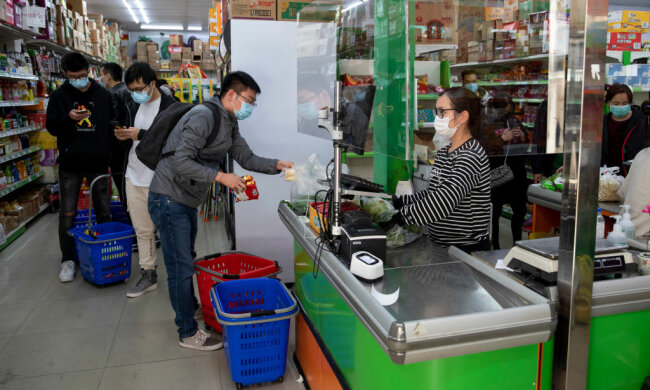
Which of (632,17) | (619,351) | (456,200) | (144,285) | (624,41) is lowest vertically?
(144,285)

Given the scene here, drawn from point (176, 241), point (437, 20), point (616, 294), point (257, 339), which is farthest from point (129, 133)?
point (616, 294)

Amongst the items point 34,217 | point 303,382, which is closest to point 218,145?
point 303,382

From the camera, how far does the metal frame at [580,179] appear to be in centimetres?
157

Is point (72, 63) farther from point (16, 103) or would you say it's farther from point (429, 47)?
point (429, 47)

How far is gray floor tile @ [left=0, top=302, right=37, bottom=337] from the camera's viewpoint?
3707 mm

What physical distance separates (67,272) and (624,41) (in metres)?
7.63

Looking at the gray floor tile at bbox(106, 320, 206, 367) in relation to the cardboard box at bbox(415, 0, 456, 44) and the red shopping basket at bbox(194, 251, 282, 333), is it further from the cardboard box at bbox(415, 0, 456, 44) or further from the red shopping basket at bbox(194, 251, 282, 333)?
the cardboard box at bbox(415, 0, 456, 44)

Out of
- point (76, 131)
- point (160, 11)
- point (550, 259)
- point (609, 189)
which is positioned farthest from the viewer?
point (160, 11)

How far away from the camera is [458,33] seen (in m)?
2.19

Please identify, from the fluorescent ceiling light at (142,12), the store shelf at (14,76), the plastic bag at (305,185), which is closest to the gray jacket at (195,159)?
the plastic bag at (305,185)

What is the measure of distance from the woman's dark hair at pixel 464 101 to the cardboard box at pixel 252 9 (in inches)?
96.7

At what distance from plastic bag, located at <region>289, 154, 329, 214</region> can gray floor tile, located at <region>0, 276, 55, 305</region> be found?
2537 millimetres

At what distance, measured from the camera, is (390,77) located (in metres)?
1.94

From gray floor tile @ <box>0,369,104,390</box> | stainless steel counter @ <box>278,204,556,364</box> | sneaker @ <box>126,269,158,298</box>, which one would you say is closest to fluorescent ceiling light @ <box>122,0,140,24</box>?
sneaker @ <box>126,269,158,298</box>
